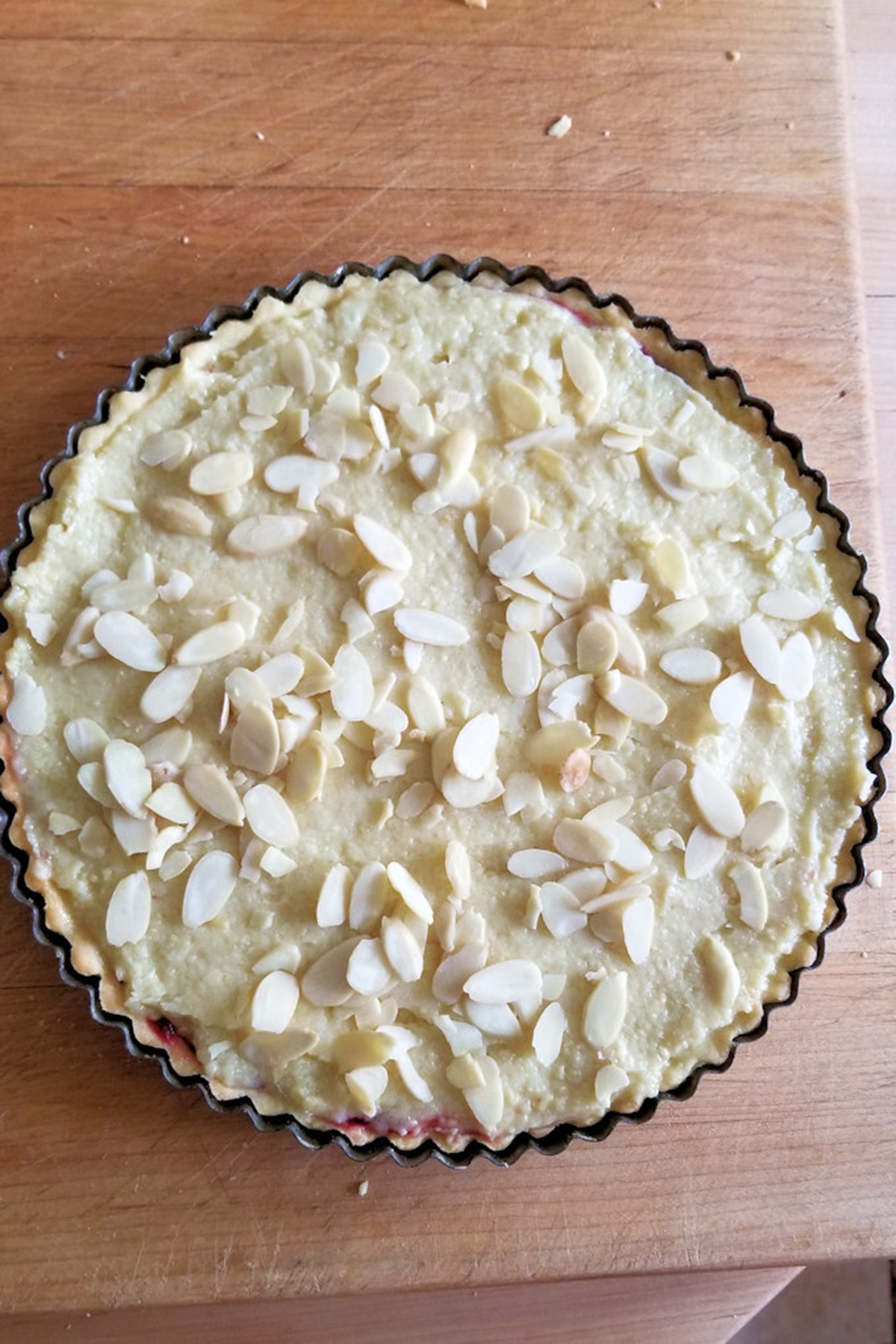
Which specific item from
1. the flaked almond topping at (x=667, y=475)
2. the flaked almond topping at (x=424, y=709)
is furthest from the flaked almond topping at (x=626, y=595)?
the flaked almond topping at (x=424, y=709)

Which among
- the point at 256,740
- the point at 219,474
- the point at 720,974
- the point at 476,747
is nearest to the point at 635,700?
the point at 476,747

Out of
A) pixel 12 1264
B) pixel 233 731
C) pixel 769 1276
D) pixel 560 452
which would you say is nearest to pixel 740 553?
pixel 560 452

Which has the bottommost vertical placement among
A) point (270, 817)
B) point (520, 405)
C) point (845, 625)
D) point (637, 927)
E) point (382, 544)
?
point (637, 927)

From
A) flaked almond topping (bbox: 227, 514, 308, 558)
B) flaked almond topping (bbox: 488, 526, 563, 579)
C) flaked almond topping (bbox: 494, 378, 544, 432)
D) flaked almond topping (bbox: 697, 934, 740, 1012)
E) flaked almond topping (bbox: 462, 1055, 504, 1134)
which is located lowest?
flaked almond topping (bbox: 462, 1055, 504, 1134)

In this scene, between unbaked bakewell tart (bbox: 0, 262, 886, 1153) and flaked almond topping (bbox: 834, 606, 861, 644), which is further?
flaked almond topping (bbox: 834, 606, 861, 644)

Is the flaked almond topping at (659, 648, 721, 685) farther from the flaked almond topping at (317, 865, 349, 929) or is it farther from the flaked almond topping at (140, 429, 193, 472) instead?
the flaked almond topping at (140, 429, 193, 472)

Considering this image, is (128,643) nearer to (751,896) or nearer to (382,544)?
A: (382,544)

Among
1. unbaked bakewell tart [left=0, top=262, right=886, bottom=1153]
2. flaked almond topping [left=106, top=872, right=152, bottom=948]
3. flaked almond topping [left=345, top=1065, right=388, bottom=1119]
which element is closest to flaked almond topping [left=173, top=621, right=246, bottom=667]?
unbaked bakewell tart [left=0, top=262, right=886, bottom=1153]
